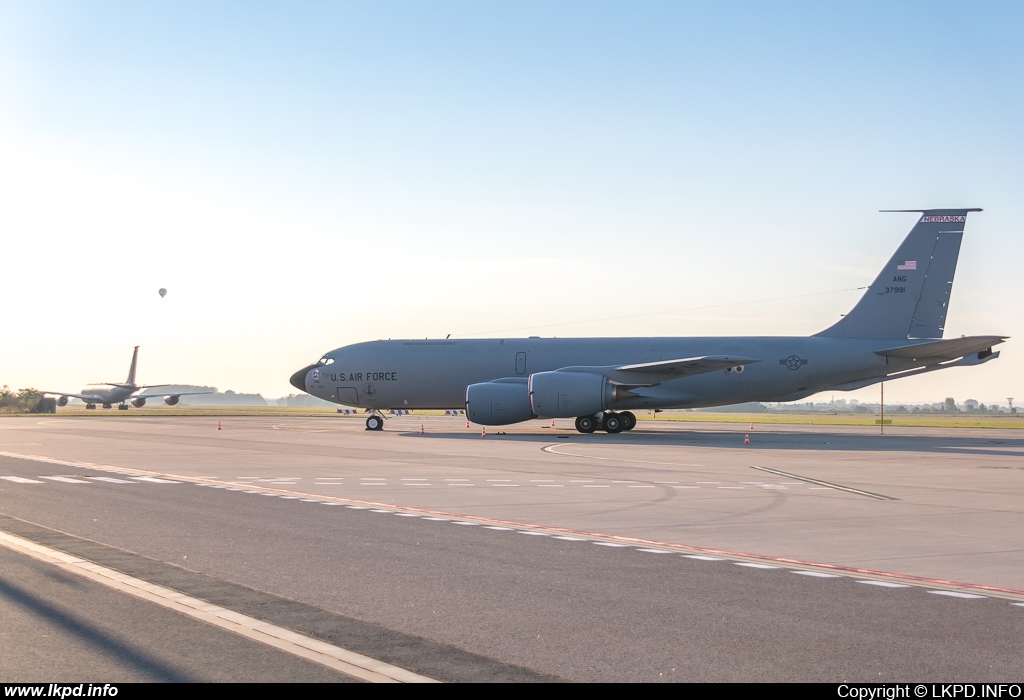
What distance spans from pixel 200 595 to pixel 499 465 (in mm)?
17346

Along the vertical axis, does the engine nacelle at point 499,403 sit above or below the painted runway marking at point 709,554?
above

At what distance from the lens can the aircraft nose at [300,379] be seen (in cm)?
5163

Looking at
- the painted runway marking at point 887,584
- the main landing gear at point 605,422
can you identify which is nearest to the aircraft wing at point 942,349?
the main landing gear at point 605,422

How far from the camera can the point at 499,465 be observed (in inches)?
1008

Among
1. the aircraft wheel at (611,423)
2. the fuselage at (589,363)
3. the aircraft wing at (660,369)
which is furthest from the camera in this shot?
the aircraft wheel at (611,423)

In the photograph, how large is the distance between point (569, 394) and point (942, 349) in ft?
51.8

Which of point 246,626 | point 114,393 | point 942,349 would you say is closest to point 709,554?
point 246,626

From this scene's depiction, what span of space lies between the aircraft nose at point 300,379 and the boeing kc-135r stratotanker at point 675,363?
1.69 m

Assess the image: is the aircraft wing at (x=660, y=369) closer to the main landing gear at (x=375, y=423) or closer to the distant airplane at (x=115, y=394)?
the main landing gear at (x=375, y=423)

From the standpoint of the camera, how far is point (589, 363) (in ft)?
151

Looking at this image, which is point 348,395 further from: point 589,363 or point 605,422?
point 605,422

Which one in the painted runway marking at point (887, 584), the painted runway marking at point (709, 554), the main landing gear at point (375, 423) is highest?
the main landing gear at point (375, 423)

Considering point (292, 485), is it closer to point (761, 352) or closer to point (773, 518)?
point (773, 518)
